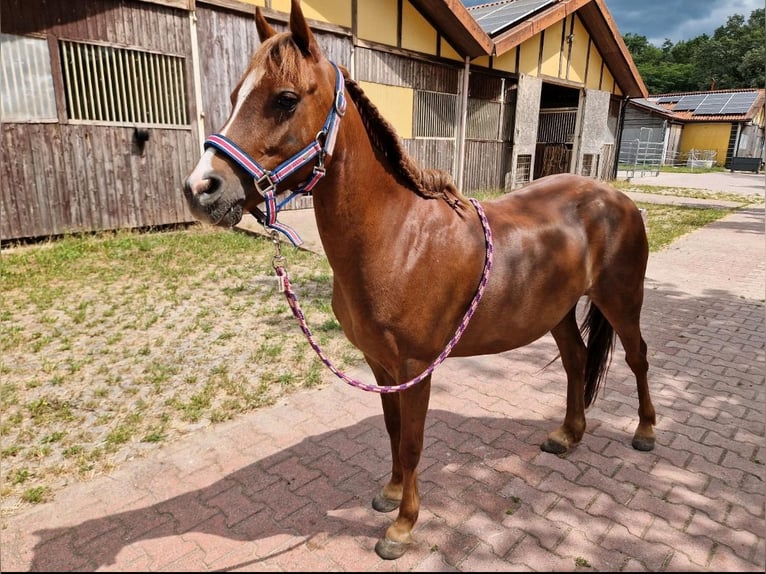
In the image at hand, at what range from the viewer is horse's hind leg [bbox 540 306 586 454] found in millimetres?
3250

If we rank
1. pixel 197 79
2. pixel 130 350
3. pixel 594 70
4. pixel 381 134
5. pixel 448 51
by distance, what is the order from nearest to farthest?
pixel 381 134 < pixel 130 350 < pixel 197 79 < pixel 448 51 < pixel 594 70

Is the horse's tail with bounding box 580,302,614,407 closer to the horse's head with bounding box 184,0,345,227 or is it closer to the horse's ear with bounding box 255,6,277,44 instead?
the horse's head with bounding box 184,0,345,227

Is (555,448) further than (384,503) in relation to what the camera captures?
Yes

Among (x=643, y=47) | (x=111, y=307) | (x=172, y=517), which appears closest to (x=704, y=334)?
(x=172, y=517)

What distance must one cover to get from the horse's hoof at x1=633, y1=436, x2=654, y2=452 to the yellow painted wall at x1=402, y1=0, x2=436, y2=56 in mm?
11786

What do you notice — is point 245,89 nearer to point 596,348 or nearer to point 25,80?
point 596,348

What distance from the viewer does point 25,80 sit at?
742 cm

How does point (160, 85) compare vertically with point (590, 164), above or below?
above

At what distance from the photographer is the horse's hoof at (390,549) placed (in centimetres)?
232

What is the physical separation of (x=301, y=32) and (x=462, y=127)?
13.6m

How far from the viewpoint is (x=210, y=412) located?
3.59 meters

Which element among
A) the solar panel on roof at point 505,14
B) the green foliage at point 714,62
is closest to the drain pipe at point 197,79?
the solar panel on roof at point 505,14

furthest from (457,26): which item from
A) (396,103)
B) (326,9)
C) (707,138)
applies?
(707,138)

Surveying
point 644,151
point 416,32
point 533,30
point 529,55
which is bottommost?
point 644,151
